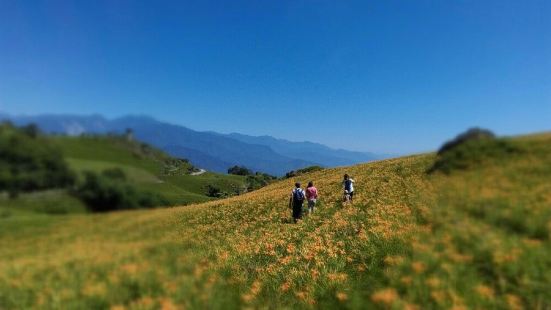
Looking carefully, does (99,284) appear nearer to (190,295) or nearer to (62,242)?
(62,242)

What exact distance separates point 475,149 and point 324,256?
3.87m

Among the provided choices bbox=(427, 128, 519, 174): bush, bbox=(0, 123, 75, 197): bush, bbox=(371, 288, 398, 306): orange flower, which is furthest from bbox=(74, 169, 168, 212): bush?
bbox=(427, 128, 519, 174): bush

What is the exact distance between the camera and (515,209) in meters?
7.53

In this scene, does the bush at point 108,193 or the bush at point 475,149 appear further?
the bush at point 475,149

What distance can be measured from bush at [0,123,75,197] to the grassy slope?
29 centimetres

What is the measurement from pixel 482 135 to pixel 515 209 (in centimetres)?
174

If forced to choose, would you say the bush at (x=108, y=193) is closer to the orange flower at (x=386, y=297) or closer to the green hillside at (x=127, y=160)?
the green hillside at (x=127, y=160)

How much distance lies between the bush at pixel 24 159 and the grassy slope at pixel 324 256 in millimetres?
289

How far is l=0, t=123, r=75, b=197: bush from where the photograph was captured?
196 cm

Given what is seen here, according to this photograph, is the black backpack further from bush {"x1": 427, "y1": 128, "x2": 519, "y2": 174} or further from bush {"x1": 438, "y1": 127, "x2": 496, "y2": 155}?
bush {"x1": 438, "y1": 127, "x2": 496, "y2": 155}

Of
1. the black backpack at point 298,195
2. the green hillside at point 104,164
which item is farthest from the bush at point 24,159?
the black backpack at point 298,195

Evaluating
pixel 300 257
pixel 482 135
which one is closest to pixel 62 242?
pixel 300 257

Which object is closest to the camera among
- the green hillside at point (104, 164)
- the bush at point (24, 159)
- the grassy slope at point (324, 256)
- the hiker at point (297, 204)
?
the bush at point (24, 159)

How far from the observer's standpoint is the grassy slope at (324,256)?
2.55 meters
